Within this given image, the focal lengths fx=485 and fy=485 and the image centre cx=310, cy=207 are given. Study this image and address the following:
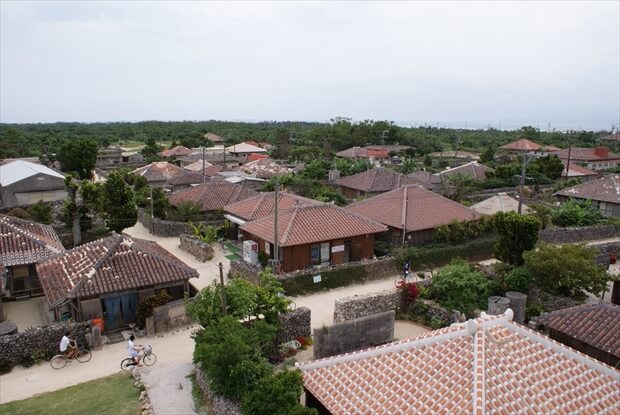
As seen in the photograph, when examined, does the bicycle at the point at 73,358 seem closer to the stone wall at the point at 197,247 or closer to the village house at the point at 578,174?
the stone wall at the point at 197,247

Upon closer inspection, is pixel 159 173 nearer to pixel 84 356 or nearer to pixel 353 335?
pixel 84 356

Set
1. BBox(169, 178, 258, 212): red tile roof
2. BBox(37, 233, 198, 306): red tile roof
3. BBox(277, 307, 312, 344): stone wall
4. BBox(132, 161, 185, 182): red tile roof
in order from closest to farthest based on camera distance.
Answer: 1. BBox(37, 233, 198, 306): red tile roof
2. BBox(277, 307, 312, 344): stone wall
3. BBox(169, 178, 258, 212): red tile roof
4. BBox(132, 161, 185, 182): red tile roof

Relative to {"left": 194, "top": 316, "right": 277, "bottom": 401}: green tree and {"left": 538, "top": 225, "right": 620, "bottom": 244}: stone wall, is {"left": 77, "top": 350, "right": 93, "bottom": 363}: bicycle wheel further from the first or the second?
{"left": 538, "top": 225, "right": 620, "bottom": 244}: stone wall

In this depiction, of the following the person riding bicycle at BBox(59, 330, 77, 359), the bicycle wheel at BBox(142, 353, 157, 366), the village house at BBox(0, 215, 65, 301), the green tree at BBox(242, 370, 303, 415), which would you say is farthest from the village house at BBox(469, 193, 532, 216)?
the village house at BBox(0, 215, 65, 301)

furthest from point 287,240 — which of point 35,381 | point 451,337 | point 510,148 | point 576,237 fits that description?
point 510,148

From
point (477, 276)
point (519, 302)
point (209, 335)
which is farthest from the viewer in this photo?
point (477, 276)

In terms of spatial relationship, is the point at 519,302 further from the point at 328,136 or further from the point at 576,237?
the point at 328,136
